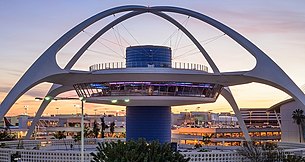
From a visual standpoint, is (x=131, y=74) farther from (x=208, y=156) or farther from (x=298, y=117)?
(x=298, y=117)

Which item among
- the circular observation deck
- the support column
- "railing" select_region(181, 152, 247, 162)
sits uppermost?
the circular observation deck

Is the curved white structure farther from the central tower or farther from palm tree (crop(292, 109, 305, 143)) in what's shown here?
palm tree (crop(292, 109, 305, 143))

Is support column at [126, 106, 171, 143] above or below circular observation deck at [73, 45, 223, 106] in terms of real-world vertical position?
below

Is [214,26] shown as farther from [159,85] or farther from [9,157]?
[9,157]

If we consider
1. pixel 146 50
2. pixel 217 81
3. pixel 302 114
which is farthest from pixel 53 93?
pixel 302 114

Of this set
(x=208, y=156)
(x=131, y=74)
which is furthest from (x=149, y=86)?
(x=208, y=156)

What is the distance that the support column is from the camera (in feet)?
193

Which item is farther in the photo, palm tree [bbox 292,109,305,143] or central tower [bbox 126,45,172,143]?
palm tree [bbox 292,109,305,143]

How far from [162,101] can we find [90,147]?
57.0ft

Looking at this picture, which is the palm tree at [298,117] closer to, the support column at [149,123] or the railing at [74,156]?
the support column at [149,123]

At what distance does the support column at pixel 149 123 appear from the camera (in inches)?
2312

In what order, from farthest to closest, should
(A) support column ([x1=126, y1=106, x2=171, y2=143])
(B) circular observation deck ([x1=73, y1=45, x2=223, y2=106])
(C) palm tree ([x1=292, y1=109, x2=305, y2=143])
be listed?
(C) palm tree ([x1=292, y1=109, x2=305, y2=143]) < (A) support column ([x1=126, y1=106, x2=171, y2=143]) < (B) circular observation deck ([x1=73, y1=45, x2=223, y2=106])

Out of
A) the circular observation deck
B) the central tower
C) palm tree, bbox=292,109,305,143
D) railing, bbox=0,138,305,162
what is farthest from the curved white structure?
palm tree, bbox=292,109,305,143

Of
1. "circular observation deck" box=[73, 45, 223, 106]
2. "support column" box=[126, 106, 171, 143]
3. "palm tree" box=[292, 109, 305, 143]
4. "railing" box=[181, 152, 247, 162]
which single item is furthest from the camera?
"palm tree" box=[292, 109, 305, 143]
